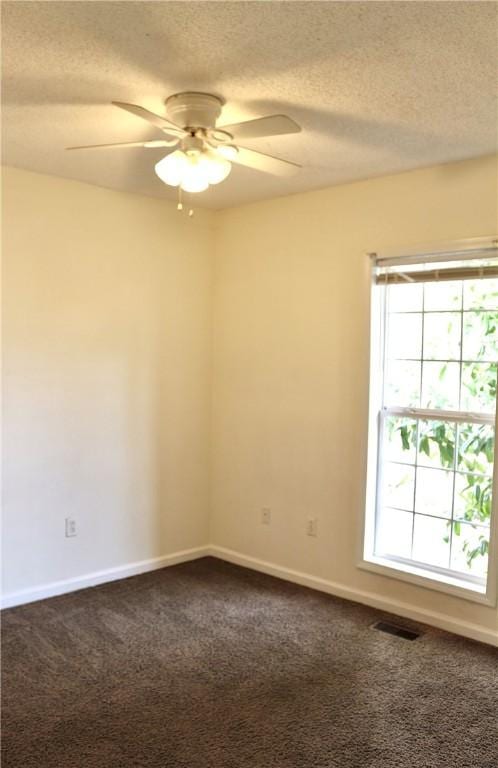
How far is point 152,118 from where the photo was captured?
2.17 metres

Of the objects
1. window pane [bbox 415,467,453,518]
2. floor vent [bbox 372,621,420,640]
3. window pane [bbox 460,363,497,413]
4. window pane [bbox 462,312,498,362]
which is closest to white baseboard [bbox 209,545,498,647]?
floor vent [bbox 372,621,420,640]

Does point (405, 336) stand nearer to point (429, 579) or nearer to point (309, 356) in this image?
point (309, 356)

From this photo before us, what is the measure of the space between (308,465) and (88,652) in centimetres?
167

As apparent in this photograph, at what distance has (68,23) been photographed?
1.86 meters

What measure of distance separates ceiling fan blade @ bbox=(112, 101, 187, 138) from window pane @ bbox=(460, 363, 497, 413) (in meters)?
1.90

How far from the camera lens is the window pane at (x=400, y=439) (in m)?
3.50

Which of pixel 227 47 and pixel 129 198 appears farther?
pixel 129 198

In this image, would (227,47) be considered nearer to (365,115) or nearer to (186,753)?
(365,115)

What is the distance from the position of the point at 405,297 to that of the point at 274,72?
168 cm

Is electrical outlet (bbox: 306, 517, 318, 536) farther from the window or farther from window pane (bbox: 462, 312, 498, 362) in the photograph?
window pane (bbox: 462, 312, 498, 362)

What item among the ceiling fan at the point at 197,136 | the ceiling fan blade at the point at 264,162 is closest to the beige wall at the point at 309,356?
the ceiling fan blade at the point at 264,162

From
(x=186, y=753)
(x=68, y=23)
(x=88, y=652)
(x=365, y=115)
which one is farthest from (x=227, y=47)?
(x=88, y=652)

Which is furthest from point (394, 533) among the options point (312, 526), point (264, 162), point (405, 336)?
point (264, 162)

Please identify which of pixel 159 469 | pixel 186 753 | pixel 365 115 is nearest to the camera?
pixel 186 753
